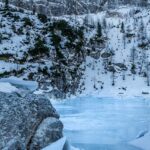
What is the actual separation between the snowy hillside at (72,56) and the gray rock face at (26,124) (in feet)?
266

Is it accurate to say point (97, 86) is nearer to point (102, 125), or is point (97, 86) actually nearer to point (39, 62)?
point (39, 62)

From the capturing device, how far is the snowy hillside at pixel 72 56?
118625 mm

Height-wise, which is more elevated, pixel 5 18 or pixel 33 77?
pixel 5 18

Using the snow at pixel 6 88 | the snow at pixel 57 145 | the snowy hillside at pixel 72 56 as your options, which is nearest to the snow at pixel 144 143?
the snow at pixel 57 145

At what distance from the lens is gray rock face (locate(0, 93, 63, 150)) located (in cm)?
1326

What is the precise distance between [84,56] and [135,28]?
40.2 meters

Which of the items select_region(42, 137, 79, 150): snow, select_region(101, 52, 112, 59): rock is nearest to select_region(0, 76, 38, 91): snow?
select_region(42, 137, 79, 150): snow

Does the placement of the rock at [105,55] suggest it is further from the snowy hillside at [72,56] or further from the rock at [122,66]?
the rock at [122,66]

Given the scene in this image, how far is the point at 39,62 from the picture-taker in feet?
411

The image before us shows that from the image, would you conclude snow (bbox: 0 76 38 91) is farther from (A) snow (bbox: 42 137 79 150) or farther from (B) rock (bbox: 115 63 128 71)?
(B) rock (bbox: 115 63 128 71)

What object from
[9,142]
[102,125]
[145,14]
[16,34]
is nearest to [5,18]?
[16,34]

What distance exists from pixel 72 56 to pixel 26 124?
127 m

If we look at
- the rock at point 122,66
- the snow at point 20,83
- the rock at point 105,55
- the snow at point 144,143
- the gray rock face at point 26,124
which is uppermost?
the snow at point 20,83

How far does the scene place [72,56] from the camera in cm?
14038
